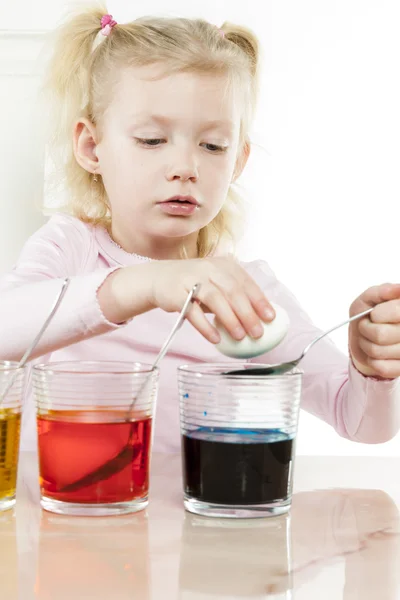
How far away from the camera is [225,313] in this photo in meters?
0.70

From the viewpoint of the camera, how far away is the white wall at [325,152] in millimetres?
2311

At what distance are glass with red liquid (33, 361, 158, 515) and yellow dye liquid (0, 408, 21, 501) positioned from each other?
0.02 m

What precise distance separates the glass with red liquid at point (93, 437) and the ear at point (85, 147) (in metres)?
0.88

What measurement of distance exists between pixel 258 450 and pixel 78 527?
15 cm

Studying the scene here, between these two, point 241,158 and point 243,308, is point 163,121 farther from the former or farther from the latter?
point 243,308

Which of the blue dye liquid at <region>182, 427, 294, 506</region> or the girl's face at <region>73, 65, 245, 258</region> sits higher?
the girl's face at <region>73, 65, 245, 258</region>

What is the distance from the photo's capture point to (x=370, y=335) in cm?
94

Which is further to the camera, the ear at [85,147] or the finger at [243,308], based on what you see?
the ear at [85,147]

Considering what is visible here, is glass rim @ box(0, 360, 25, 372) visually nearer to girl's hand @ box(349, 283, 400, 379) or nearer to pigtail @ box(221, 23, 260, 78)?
girl's hand @ box(349, 283, 400, 379)

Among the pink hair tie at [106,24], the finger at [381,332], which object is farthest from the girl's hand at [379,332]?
the pink hair tie at [106,24]

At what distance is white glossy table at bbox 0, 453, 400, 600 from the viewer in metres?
0.48

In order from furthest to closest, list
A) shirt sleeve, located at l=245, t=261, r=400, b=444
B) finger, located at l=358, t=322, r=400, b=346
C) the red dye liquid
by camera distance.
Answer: shirt sleeve, located at l=245, t=261, r=400, b=444, finger, located at l=358, t=322, r=400, b=346, the red dye liquid

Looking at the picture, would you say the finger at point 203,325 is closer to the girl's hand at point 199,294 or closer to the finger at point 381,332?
the girl's hand at point 199,294

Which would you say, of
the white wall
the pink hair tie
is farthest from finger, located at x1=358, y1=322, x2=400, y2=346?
the white wall
